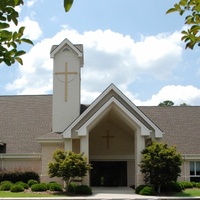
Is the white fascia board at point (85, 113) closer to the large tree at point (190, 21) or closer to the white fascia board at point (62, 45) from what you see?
the white fascia board at point (62, 45)

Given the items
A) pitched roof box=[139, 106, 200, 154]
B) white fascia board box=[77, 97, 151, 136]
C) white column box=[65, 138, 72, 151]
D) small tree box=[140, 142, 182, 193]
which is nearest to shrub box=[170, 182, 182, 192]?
small tree box=[140, 142, 182, 193]

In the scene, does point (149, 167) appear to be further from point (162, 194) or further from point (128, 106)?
point (128, 106)

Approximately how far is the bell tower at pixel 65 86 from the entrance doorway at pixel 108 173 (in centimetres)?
451

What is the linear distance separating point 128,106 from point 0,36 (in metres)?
26.4

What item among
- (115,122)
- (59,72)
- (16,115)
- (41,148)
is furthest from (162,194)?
(16,115)

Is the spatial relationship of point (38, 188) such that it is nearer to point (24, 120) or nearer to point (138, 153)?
point (138, 153)

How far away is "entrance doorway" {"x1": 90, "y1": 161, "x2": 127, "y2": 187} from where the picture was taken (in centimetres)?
3459

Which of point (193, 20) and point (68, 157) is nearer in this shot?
point (193, 20)

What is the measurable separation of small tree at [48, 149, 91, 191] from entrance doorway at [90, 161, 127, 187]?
21.8 feet

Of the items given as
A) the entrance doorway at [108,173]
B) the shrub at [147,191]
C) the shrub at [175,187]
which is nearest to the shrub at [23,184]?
the entrance doorway at [108,173]

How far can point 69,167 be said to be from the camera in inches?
1071

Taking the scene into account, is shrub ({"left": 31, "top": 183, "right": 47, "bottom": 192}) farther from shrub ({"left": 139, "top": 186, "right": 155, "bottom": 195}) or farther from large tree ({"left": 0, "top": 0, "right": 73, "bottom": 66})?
large tree ({"left": 0, "top": 0, "right": 73, "bottom": 66})

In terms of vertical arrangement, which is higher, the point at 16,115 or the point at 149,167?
the point at 16,115

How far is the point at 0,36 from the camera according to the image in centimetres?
427
